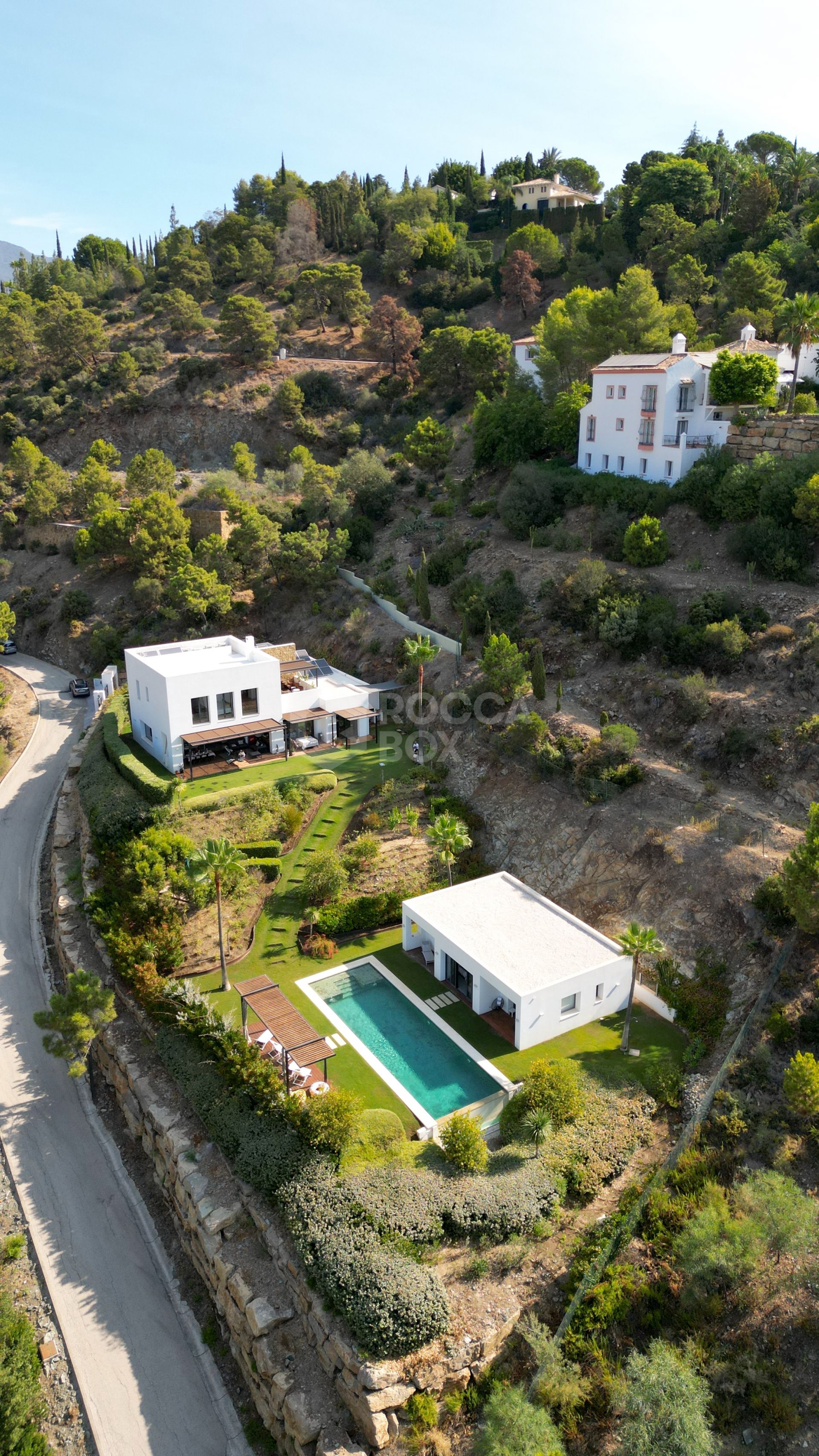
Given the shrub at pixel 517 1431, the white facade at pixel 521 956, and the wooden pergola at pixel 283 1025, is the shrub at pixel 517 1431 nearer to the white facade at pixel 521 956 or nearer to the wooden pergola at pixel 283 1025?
the wooden pergola at pixel 283 1025

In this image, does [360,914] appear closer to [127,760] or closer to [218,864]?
[218,864]

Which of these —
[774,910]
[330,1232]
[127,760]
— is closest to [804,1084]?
[774,910]

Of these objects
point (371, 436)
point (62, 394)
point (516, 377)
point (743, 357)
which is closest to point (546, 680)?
point (743, 357)

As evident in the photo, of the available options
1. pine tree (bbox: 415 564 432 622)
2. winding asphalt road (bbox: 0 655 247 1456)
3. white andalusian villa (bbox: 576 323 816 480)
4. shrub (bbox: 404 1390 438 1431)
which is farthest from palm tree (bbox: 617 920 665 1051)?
white andalusian villa (bbox: 576 323 816 480)

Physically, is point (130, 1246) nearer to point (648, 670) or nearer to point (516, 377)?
point (648, 670)

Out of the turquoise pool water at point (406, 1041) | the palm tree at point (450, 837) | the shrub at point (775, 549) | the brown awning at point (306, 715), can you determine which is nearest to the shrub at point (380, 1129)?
the turquoise pool water at point (406, 1041)
